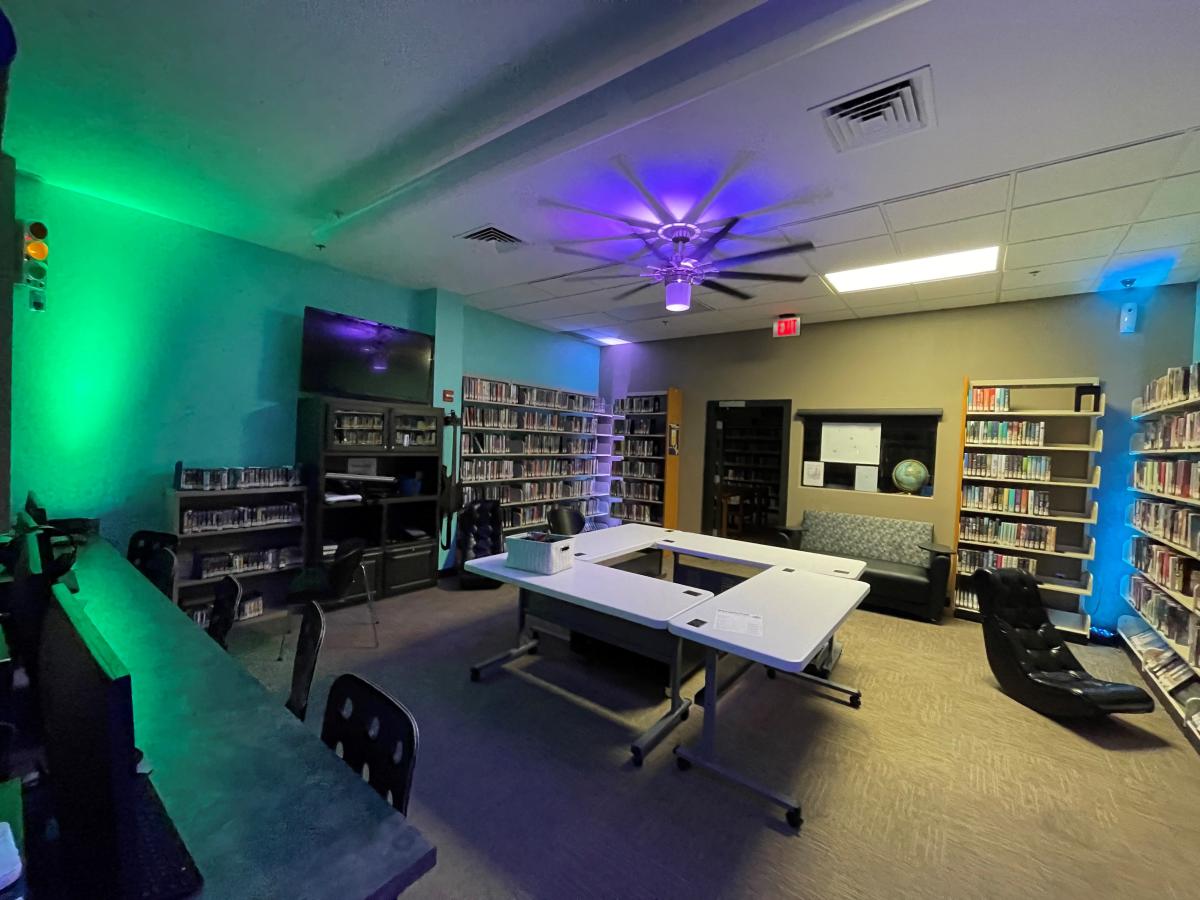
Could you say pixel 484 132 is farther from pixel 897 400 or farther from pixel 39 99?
pixel 897 400

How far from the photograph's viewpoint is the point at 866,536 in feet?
17.3

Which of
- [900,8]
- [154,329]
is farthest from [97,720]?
[154,329]

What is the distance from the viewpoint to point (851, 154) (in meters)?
2.53

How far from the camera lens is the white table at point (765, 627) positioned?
2.00m

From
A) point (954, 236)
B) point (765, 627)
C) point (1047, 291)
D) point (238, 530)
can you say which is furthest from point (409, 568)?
point (1047, 291)

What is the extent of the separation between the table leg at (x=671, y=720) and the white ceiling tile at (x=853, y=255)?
301cm

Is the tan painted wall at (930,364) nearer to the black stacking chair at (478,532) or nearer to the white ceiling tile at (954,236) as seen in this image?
the white ceiling tile at (954,236)

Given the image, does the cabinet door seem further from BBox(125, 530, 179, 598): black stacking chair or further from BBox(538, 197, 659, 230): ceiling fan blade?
BBox(538, 197, 659, 230): ceiling fan blade

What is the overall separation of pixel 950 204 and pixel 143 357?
18.1 ft

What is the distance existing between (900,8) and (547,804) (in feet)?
10.7

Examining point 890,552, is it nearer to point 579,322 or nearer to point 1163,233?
point 1163,233

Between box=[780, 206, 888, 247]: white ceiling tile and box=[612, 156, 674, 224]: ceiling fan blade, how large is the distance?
0.84 meters

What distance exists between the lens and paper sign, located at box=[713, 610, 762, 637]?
2.15 m

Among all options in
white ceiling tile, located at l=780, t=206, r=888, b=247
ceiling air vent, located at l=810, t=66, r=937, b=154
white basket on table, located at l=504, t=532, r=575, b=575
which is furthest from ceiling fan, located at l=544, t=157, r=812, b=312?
white basket on table, located at l=504, t=532, r=575, b=575
